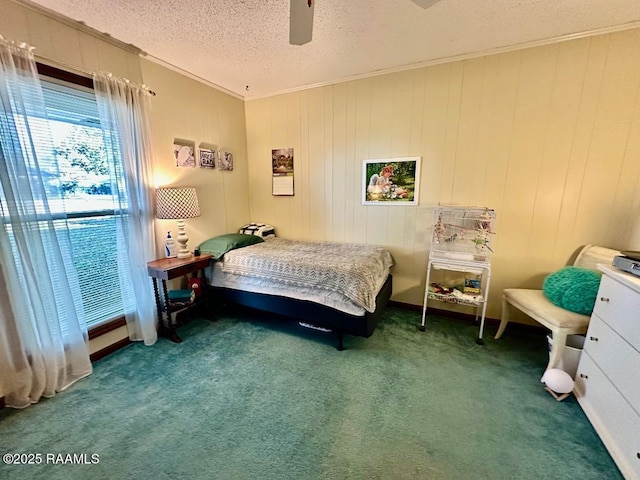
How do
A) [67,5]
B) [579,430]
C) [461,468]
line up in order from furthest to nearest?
[67,5] < [579,430] < [461,468]

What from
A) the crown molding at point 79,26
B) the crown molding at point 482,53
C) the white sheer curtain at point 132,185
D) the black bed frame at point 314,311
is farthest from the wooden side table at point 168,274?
the crown molding at point 482,53

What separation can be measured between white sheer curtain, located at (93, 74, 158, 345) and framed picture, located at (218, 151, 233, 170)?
2.95 feet

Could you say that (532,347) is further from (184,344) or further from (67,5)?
(67,5)

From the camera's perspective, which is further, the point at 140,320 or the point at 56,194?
the point at 140,320

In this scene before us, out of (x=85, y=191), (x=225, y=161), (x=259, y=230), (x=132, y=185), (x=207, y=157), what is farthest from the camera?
(x=259, y=230)

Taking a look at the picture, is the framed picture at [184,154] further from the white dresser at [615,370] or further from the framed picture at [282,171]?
the white dresser at [615,370]

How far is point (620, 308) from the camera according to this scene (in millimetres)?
1388

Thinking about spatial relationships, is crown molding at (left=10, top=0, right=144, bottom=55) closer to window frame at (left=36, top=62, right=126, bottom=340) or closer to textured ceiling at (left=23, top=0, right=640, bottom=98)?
textured ceiling at (left=23, top=0, right=640, bottom=98)

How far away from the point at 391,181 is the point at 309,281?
1470 millimetres

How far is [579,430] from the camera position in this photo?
4.77 feet

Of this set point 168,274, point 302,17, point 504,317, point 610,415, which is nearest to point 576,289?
point 504,317

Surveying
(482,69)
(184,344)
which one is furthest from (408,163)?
(184,344)

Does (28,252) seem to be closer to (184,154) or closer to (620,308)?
(184,154)

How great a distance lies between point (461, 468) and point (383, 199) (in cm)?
228
